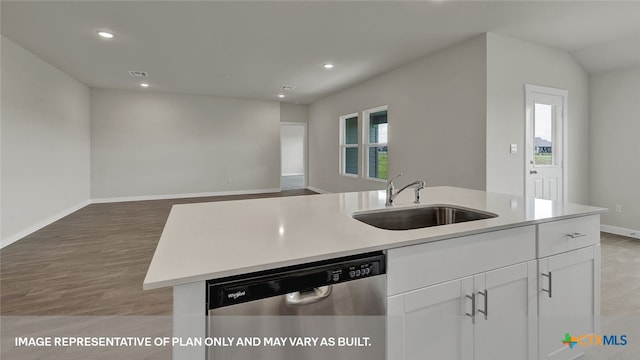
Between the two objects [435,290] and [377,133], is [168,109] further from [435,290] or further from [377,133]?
[435,290]

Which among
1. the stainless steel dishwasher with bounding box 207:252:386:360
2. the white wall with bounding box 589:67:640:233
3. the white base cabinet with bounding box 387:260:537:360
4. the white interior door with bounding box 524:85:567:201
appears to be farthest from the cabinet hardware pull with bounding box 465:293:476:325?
the white wall with bounding box 589:67:640:233

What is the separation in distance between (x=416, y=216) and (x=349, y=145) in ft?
17.4

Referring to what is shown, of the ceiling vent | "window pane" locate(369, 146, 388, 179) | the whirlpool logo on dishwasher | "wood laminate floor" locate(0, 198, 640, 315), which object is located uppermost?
the ceiling vent

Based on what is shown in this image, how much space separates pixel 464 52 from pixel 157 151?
690 centimetres

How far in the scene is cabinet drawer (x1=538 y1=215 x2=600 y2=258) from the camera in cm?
137

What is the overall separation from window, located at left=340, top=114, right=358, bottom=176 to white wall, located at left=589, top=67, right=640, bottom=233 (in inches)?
158

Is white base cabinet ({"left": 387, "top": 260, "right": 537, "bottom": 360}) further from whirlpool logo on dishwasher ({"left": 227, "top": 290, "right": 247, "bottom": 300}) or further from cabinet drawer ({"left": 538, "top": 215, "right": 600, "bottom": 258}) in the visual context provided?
whirlpool logo on dishwasher ({"left": 227, "top": 290, "right": 247, "bottom": 300})

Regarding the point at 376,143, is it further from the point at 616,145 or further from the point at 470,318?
the point at 470,318

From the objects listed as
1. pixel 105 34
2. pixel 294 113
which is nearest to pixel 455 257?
pixel 105 34

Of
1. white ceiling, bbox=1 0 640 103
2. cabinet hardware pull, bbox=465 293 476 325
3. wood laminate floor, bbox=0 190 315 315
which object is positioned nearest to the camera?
cabinet hardware pull, bbox=465 293 476 325

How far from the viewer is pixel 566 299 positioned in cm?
146

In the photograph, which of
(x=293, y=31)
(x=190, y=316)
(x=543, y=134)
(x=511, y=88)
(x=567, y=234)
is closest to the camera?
(x=190, y=316)

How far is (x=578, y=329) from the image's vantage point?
1.52m

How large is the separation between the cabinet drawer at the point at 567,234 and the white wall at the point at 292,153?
43.2 ft
